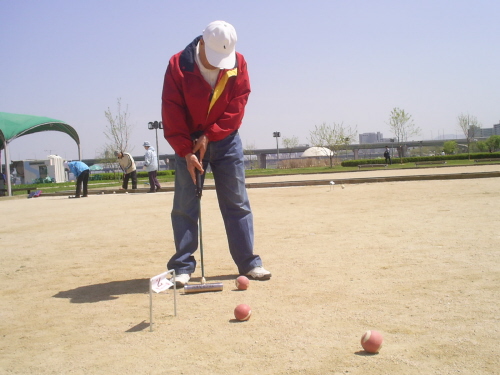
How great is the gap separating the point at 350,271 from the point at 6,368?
2633 millimetres

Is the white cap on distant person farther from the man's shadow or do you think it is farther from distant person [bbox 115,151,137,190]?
distant person [bbox 115,151,137,190]

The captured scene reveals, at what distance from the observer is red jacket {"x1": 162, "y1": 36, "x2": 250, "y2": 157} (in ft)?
13.9

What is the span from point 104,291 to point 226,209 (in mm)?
1206

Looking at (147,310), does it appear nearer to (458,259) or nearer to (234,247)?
(234,247)

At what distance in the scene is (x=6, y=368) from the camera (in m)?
2.54

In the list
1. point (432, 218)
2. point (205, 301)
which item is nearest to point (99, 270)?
point (205, 301)

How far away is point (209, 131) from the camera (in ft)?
13.9

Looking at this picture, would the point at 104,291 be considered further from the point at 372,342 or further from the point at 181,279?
the point at 372,342

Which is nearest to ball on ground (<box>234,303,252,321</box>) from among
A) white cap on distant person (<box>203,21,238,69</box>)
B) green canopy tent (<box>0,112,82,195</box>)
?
white cap on distant person (<box>203,21,238,69</box>)

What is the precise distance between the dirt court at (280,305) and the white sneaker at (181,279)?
190 millimetres

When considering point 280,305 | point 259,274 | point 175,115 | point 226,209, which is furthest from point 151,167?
point 280,305

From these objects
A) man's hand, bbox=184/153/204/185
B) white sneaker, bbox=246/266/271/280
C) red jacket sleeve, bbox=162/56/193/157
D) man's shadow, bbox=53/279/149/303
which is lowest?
man's shadow, bbox=53/279/149/303

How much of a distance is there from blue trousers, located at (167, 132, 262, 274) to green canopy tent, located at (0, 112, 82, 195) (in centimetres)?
2003

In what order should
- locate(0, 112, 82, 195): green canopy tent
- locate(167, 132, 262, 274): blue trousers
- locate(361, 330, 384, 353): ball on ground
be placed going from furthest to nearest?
locate(0, 112, 82, 195): green canopy tent < locate(167, 132, 262, 274): blue trousers < locate(361, 330, 384, 353): ball on ground
